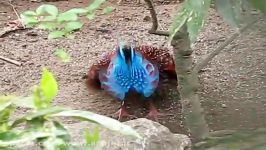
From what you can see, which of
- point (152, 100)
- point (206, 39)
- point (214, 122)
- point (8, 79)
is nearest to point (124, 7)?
point (206, 39)

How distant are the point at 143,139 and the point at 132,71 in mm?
566

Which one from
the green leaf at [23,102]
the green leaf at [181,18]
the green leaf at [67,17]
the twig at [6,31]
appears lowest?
the twig at [6,31]

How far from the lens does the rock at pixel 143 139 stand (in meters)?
2.16

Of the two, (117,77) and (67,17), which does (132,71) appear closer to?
(117,77)

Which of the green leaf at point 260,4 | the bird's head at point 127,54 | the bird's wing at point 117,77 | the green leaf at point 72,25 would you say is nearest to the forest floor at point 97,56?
the bird's wing at point 117,77

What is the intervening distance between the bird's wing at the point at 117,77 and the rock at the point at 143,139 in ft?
1.18

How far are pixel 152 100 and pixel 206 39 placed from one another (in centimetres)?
85

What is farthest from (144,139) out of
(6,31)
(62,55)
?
(6,31)

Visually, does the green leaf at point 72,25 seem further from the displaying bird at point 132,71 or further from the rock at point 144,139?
the displaying bird at point 132,71

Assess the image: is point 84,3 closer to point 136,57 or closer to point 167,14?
point 167,14

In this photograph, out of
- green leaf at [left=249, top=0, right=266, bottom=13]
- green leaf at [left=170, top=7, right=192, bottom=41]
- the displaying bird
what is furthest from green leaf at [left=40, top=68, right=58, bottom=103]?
the displaying bird

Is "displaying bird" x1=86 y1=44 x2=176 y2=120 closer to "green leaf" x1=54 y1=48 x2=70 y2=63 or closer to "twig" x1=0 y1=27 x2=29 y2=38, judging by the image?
"green leaf" x1=54 y1=48 x2=70 y2=63

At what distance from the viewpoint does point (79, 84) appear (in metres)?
3.35

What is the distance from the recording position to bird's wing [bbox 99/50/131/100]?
8.98 ft
